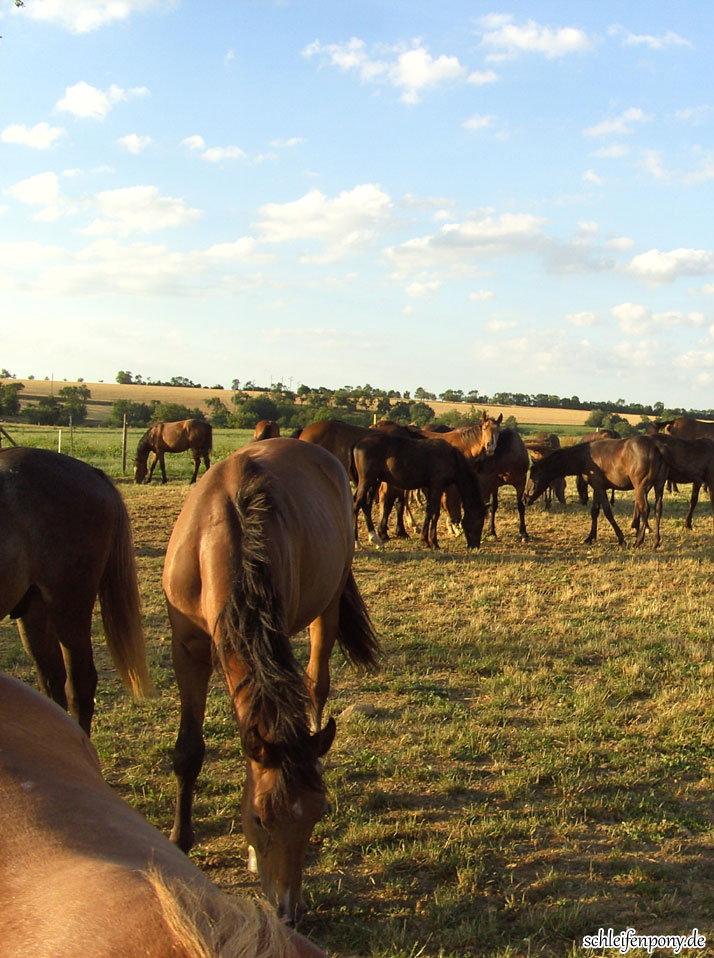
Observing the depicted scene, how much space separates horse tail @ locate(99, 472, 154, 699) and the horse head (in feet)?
6.65

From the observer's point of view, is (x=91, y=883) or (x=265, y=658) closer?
(x=91, y=883)

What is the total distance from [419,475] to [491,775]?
802 centimetres

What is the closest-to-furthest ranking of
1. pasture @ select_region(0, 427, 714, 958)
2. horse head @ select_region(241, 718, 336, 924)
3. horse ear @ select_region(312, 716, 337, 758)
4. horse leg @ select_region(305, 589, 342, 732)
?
horse head @ select_region(241, 718, 336, 924)
horse ear @ select_region(312, 716, 337, 758)
pasture @ select_region(0, 427, 714, 958)
horse leg @ select_region(305, 589, 342, 732)

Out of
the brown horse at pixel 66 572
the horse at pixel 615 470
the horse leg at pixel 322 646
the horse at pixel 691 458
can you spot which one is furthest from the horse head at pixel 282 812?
the horse at pixel 691 458

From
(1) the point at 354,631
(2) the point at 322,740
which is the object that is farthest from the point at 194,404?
(2) the point at 322,740

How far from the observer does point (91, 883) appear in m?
1.12

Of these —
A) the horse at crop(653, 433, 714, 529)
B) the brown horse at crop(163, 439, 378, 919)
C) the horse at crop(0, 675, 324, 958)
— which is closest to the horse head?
the brown horse at crop(163, 439, 378, 919)

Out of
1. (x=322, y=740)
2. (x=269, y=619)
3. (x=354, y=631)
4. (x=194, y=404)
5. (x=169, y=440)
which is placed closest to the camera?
(x=322, y=740)

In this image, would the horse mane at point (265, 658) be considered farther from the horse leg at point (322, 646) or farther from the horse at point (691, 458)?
the horse at point (691, 458)

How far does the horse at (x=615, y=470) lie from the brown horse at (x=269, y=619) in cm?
862

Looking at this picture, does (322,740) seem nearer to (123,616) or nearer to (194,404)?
(123,616)

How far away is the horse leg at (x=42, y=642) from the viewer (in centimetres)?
402

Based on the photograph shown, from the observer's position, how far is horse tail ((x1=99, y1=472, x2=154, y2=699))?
166 inches

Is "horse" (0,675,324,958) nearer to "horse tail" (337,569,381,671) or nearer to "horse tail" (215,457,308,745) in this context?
"horse tail" (215,457,308,745)
